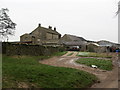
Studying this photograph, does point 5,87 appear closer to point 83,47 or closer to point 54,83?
point 54,83

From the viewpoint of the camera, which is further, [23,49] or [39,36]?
[39,36]

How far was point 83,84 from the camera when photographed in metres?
10.4

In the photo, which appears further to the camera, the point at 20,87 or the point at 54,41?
the point at 54,41

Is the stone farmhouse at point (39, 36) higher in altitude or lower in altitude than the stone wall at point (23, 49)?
higher

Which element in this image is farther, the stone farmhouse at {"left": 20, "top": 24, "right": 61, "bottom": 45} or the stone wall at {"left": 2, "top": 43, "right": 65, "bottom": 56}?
the stone farmhouse at {"left": 20, "top": 24, "right": 61, "bottom": 45}

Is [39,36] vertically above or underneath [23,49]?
above

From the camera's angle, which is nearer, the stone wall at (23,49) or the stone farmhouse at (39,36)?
the stone wall at (23,49)

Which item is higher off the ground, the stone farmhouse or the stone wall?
the stone farmhouse

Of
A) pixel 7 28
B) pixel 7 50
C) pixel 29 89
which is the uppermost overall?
pixel 7 28

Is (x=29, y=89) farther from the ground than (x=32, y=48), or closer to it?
closer to it

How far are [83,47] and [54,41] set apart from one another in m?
14.1

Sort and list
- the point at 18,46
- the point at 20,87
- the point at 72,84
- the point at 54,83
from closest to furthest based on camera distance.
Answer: the point at 20,87, the point at 54,83, the point at 72,84, the point at 18,46

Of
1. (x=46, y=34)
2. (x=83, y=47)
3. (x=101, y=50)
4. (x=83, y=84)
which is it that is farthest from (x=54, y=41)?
(x=83, y=84)

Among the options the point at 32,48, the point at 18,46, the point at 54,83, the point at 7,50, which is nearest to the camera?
the point at 54,83
